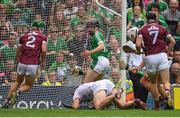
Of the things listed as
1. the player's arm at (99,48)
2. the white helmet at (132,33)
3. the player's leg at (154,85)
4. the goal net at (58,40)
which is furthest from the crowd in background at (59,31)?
the player's leg at (154,85)

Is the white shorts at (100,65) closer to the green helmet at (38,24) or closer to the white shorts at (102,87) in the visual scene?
the white shorts at (102,87)

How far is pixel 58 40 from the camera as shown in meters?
18.0

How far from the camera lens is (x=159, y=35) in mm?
14602

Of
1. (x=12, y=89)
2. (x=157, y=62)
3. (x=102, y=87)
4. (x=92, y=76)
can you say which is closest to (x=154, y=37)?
(x=157, y=62)

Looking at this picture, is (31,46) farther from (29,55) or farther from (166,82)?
(166,82)

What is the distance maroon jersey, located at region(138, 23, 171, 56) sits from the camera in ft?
47.7

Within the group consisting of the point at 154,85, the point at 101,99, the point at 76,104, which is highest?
the point at 154,85

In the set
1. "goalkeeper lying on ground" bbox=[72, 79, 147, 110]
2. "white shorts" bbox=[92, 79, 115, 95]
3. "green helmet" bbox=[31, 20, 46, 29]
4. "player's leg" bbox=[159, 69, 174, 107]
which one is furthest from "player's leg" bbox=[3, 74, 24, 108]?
"player's leg" bbox=[159, 69, 174, 107]

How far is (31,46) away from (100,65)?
159 cm

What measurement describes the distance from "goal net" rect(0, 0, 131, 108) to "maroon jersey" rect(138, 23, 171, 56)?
2340 millimetres

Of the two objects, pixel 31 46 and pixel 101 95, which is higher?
pixel 31 46

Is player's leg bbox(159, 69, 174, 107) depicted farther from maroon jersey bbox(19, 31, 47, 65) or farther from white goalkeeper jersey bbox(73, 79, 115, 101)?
maroon jersey bbox(19, 31, 47, 65)

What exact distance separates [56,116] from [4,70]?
6415 mm

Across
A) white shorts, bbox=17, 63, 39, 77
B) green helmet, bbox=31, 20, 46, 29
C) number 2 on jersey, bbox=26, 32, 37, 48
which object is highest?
green helmet, bbox=31, 20, 46, 29
